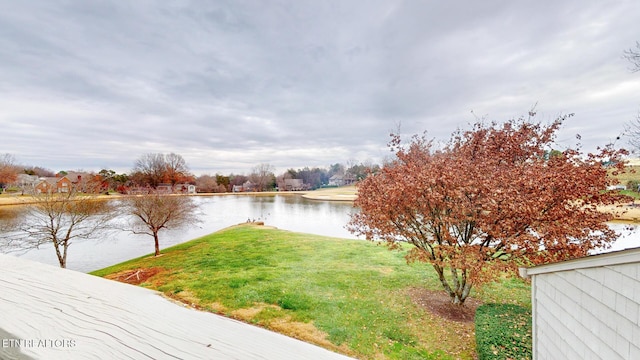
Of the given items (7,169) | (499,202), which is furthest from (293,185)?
(499,202)

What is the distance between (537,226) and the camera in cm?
413

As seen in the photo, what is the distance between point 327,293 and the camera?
6.16 m

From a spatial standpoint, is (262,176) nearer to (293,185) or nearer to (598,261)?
(293,185)

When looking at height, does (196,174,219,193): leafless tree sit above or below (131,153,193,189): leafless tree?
below

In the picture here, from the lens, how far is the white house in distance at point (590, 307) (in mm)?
1741

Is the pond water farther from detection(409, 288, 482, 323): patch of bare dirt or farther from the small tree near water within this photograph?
detection(409, 288, 482, 323): patch of bare dirt

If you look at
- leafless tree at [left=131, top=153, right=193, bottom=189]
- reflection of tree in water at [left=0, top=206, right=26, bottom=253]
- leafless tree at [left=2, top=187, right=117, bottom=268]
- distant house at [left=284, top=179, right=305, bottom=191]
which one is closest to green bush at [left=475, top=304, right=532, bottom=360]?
leafless tree at [left=2, top=187, right=117, bottom=268]

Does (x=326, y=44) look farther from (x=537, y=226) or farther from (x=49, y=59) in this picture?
(x=537, y=226)

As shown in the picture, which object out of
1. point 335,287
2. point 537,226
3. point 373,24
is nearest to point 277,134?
point 373,24

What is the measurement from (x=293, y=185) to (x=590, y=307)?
57920 millimetres

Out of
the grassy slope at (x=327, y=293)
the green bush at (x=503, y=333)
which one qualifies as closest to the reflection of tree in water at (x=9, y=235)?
the grassy slope at (x=327, y=293)

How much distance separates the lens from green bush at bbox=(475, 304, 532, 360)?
3543 millimetres

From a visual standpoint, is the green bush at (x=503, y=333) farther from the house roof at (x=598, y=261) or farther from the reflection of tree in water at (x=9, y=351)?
the reflection of tree in water at (x=9, y=351)

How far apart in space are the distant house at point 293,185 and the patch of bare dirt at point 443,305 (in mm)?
53399
